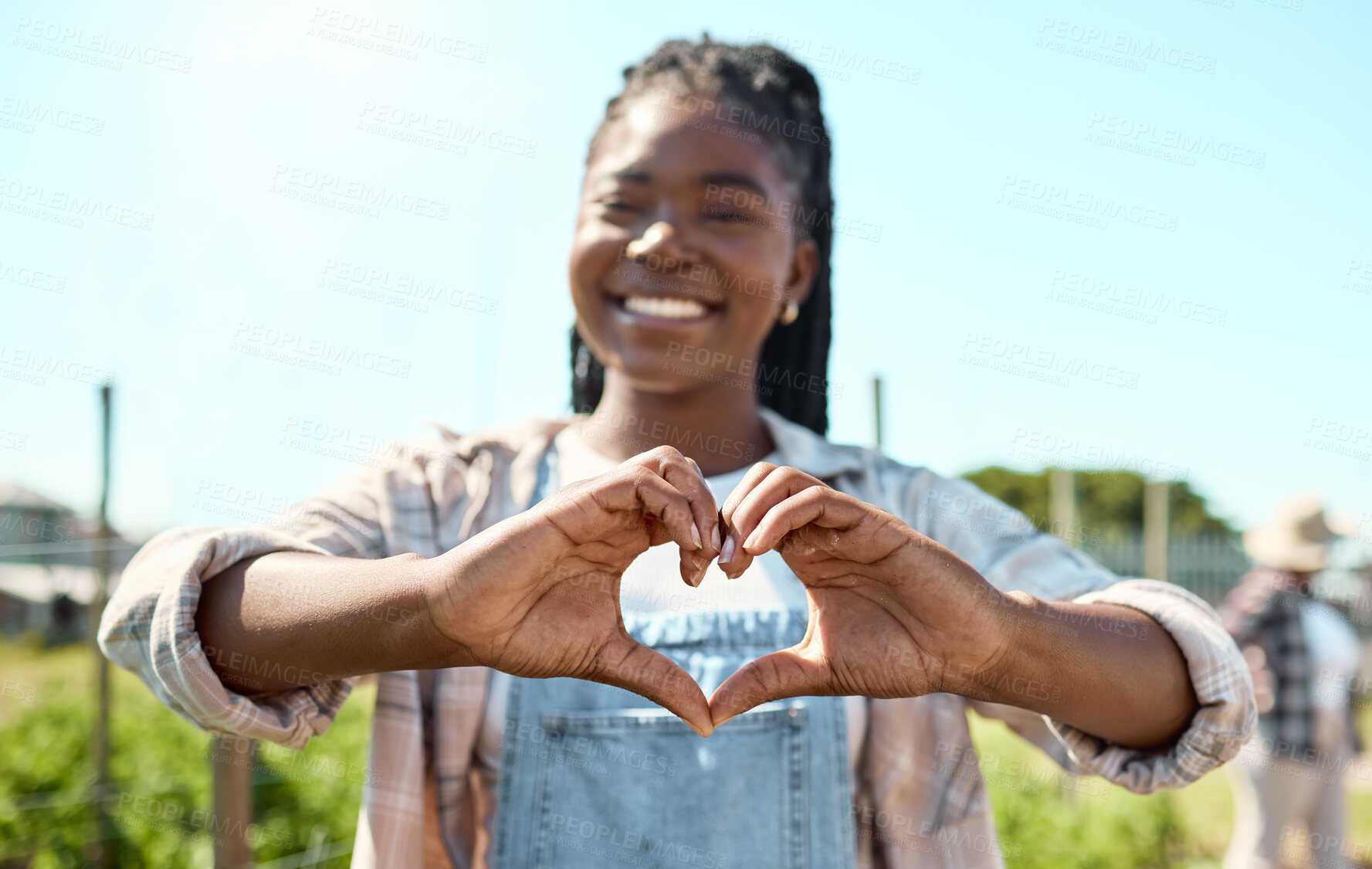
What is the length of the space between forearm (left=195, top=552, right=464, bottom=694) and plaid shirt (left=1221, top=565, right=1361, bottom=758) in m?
4.40

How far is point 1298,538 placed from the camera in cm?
478

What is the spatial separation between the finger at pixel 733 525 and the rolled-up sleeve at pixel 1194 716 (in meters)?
0.62

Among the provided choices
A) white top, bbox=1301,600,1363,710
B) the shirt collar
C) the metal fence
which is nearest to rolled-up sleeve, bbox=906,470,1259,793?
the shirt collar

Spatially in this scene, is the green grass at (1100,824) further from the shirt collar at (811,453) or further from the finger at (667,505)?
the finger at (667,505)

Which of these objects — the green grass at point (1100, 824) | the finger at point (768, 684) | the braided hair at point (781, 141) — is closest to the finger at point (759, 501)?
the finger at point (768, 684)

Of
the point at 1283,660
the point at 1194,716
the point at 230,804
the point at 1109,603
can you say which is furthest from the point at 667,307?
the point at 1283,660

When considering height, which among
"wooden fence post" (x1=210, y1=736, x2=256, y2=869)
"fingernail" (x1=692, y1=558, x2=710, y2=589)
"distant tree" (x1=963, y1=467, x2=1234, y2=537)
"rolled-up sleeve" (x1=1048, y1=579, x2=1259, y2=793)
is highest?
"fingernail" (x1=692, y1=558, x2=710, y2=589)

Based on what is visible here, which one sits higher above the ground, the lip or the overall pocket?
the lip

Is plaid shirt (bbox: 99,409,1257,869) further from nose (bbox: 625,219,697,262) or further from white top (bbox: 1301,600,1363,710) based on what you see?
white top (bbox: 1301,600,1363,710)

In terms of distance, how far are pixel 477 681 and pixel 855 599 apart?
74cm

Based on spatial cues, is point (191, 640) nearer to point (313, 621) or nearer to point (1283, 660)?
point (313, 621)

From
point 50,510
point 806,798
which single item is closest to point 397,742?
point 806,798

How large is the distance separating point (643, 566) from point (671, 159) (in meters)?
0.83

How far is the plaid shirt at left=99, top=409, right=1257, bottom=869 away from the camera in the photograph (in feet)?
4.57
